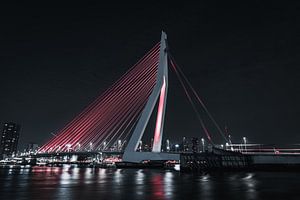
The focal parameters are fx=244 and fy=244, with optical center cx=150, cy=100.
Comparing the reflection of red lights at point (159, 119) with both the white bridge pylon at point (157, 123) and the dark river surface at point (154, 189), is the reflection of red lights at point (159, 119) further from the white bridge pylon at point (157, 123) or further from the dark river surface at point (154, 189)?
the dark river surface at point (154, 189)

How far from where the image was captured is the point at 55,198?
9.94m

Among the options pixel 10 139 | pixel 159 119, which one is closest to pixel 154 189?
pixel 159 119

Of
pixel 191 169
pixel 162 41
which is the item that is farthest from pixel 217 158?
pixel 162 41

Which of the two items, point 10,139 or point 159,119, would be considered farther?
point 10,139

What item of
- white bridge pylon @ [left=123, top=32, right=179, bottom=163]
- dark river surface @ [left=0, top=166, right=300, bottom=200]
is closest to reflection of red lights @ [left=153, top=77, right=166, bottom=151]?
white bridge pylon @ [left=123, top=32, right=179, bottom=163]

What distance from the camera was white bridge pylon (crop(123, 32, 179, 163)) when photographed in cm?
2845

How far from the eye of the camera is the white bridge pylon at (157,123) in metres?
28.5

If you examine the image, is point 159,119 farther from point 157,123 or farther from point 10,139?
point 10,139

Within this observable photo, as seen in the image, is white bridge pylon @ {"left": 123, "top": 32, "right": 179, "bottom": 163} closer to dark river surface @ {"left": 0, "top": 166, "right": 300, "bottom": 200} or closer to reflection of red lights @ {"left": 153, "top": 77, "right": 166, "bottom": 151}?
reflection of red lights @ {"left": 153, "top": 77, "right": 166, "bottom": 151}

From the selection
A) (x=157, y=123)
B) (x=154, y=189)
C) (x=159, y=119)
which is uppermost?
(x=159, y=119)

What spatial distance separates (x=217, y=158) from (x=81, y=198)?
28.4 metres

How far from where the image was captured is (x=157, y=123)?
Result: 99.8 feet

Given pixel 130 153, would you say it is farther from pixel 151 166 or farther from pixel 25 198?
pixel 151 166

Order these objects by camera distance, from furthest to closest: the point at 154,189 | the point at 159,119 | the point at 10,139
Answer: the point at 10,139 < the point at 159,119 < the point at 154,189
